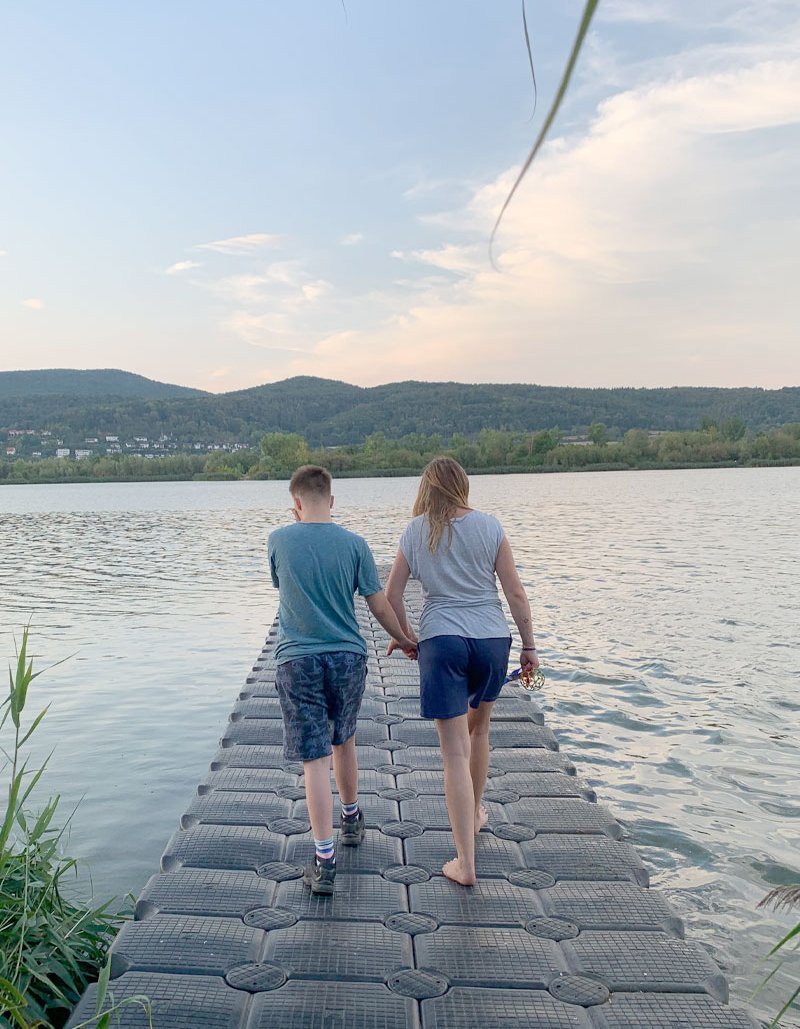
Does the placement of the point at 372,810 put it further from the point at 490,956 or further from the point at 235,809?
the point at 490,956

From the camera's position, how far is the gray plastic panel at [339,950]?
359 centimetres

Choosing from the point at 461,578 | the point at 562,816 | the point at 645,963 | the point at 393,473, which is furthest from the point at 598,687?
the point at 393,473

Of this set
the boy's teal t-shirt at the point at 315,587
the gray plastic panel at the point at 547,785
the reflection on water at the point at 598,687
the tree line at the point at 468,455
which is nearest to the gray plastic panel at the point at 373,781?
the gray plastic panel at the point at 547,785

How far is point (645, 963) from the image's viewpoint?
11.9 feet

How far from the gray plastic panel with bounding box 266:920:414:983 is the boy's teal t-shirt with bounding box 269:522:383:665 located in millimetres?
1175

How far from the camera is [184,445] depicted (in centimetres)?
12069

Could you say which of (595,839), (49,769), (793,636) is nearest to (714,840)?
(595,839)

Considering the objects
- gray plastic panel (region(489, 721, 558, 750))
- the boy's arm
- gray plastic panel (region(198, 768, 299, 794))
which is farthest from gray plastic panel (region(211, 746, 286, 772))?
the boy's arm

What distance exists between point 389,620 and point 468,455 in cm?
11094

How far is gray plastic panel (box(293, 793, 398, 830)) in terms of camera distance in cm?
532

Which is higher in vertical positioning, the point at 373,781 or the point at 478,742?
the point at 478,742

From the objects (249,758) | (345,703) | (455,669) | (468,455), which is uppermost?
(455,669)

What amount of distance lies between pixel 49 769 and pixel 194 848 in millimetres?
4726

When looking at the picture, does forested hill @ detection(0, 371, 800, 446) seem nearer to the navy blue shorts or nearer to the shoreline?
the shoreline
